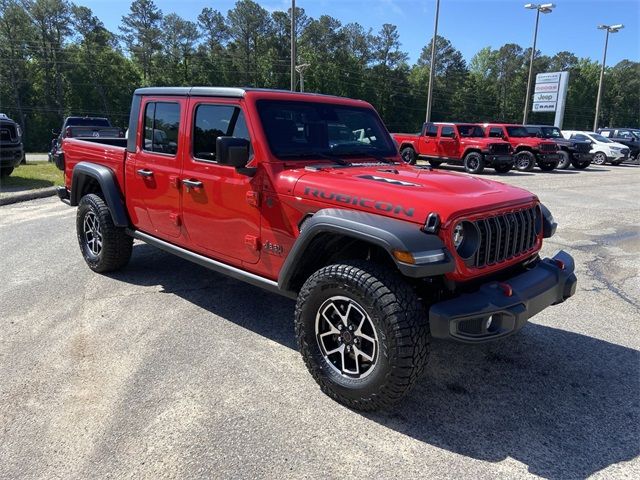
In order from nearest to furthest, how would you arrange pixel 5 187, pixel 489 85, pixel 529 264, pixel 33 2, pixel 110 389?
pixel 110 389
pixel 529 264
pixel 5 187
pixel 33 2
pixel 489 85

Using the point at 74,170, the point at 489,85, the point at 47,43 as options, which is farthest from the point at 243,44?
the point at 74,170

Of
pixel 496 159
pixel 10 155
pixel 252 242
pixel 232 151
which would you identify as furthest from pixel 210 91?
pixel 496 159

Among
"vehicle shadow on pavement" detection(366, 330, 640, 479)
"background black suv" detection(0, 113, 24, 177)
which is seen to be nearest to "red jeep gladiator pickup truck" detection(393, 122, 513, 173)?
"background black suv" detection(0, 113, 24, 177)

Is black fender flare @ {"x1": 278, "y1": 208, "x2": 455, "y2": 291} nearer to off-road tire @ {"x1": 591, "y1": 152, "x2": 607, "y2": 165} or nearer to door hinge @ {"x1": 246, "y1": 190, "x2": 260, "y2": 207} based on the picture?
door hinge @ {"x1": 246, "y1": 190, "x2": 260, "y2": 207}

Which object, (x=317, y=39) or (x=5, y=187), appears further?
(x=317, y=39)

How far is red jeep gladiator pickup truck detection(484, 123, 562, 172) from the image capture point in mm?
19609

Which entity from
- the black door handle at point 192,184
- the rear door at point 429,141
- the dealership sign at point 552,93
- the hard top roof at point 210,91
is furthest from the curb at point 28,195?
the dealership sign at point 552,93

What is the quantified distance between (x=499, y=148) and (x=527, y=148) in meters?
2.37

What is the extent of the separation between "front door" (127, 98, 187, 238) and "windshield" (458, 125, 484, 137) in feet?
53.8

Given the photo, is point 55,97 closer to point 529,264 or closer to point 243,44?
point 243,44

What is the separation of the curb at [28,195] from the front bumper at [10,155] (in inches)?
42.6

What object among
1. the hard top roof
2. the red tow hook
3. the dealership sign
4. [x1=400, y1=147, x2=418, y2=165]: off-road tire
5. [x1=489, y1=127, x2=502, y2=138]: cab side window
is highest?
the dealership sign

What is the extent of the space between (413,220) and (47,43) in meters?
71.5

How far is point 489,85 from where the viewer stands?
84125mm
